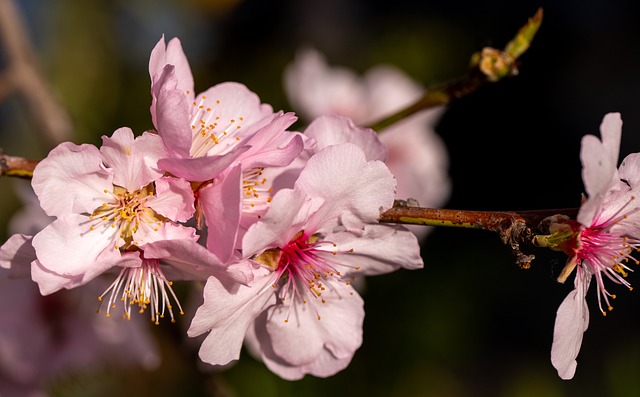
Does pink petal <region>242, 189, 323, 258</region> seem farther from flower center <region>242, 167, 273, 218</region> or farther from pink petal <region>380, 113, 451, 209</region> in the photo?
pink petal <region>380, 113, 451, 209</region>

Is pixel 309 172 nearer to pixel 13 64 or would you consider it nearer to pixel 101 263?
pixel 101 263

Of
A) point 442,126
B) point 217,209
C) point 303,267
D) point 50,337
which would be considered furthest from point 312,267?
point 442,126

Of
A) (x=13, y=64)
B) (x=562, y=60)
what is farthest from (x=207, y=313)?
(x=562, y=60)

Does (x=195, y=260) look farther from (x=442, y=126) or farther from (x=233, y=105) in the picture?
(x=442, y=126)

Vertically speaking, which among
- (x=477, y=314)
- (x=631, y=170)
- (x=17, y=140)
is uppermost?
(x=631, y=170)

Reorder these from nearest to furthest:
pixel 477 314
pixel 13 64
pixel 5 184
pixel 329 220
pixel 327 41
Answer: pixel 329 220
pixel 13 64
pixel 477 314
pixel 5 184
pixel 327 41

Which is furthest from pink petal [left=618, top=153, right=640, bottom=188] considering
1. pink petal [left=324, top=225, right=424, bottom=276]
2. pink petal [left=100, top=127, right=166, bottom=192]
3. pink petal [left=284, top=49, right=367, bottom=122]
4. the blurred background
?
pink petal [left=284, top=49, right=367, bottom=122]

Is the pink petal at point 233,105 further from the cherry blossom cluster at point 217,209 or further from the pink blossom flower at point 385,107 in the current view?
the pink blossom flower at point 385,107

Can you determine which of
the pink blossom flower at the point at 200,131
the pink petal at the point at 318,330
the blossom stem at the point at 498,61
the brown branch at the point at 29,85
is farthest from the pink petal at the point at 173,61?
the brown branch at the point at 29,85
